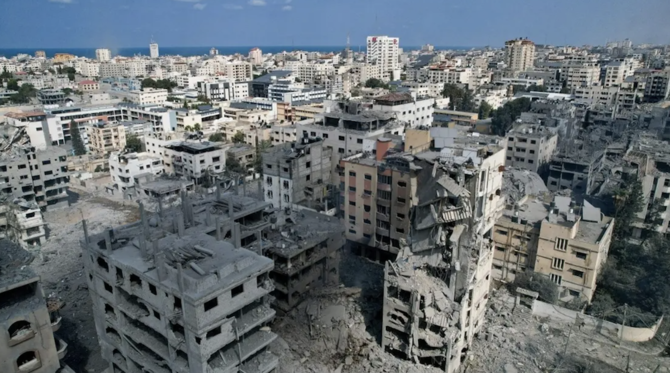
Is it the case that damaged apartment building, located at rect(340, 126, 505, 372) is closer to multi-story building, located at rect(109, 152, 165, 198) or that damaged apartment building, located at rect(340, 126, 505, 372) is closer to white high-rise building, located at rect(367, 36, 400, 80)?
multi-story building, located at rect(109, 152, 165, 198)

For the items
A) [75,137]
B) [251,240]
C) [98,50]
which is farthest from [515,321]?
[98,50]

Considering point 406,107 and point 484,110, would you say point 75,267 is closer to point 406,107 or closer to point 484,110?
point 406,107

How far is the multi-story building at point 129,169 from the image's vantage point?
40.2 metres

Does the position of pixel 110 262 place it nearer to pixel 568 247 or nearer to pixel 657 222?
pixel 568 247

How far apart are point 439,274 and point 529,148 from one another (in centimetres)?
2570

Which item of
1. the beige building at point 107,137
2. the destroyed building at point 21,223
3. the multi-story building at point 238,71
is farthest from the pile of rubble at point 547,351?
A: the multi-story building at point 238,71

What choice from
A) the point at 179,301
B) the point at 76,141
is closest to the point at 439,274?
the point at 179,301

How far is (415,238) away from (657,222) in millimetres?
18837

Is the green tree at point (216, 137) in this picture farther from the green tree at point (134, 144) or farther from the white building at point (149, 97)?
the white building at point (149, 97)

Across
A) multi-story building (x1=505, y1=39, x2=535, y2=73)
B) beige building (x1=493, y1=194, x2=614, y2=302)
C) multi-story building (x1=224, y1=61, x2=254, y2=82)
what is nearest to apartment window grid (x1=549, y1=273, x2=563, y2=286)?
beige building (x1=493, y1=194, x2=614, y2=302)

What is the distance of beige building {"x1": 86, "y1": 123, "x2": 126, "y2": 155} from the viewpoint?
53656 millimetres

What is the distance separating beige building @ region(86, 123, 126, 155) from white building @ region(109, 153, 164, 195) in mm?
13845

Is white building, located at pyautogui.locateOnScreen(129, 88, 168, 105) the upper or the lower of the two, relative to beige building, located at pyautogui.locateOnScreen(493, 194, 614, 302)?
upper

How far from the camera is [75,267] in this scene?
27797mm
